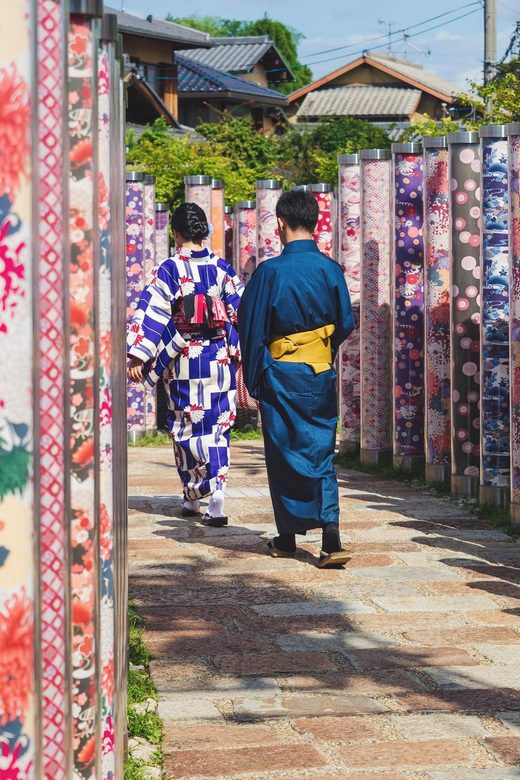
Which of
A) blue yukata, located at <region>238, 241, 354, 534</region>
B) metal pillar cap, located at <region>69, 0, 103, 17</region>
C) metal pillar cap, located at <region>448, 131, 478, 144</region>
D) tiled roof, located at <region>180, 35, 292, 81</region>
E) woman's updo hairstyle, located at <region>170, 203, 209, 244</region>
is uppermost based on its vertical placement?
tiled roof, located at <region>180, 35, 292, 81</region>

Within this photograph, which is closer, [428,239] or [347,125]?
[428,239]

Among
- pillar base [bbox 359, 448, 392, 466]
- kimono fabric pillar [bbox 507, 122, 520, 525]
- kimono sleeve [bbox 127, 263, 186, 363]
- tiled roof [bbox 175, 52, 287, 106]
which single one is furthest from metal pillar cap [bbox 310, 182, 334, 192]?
tiled roof [bbox 175, 52, 287, 106]

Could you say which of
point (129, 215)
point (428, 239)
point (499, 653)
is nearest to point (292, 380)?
point (499, 653)

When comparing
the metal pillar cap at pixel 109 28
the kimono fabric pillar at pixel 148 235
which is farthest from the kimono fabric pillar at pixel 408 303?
the metal pillar cap at pixel 109 28

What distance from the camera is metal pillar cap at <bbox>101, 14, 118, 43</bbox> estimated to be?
2545mm

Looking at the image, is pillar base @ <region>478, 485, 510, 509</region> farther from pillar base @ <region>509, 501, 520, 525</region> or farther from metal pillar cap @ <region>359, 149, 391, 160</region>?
metal pillar cap @ <region>359, 149, 391, 160</region>

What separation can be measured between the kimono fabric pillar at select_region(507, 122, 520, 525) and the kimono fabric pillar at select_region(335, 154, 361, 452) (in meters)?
3.57

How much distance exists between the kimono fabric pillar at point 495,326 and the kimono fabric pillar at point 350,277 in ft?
9.39

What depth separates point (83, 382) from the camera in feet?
7.69

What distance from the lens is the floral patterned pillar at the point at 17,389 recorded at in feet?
6.27

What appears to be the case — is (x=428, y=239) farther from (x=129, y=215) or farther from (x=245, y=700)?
(x=245, y=700)

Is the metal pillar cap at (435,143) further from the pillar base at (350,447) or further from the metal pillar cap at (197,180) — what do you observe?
the metal pillar cap at (197,180)

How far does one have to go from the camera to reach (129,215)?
11.6 meters

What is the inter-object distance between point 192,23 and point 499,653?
329 feet
